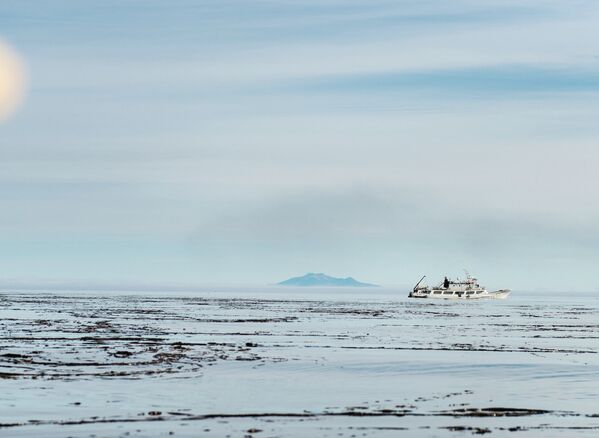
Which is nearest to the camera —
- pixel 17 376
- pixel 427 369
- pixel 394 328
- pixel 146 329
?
pixel 17 376

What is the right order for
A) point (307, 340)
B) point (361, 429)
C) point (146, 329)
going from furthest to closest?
point (146, 329), point (307, 340), point (361, 429)

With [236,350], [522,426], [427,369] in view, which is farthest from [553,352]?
[522,426]

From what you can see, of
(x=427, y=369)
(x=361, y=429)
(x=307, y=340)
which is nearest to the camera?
(x=361, y=429)

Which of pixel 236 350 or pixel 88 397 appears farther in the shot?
pixel 236 350

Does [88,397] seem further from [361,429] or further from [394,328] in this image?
[394,328]

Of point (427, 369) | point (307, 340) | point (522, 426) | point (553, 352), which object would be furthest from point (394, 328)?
point (522, 426)

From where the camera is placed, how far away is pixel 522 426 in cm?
2445

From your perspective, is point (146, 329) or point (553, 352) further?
point (146, 329)

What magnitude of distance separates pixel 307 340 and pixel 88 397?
94.1 ft

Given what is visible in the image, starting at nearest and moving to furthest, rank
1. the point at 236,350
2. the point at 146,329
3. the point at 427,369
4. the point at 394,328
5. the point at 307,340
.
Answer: the point at 427,369 → the point at 236,350 → the point at 307,340 → the point at 146,329 → the point at 394,328

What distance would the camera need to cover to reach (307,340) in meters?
55.8

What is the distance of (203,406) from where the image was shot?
26922mm

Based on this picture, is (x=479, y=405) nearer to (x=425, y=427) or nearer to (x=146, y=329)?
(x=425, y=427)

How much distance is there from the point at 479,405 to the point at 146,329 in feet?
128
